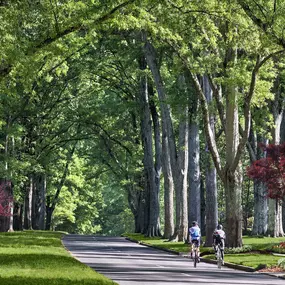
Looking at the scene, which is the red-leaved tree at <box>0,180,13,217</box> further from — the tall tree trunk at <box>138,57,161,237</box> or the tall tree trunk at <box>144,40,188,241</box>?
the tall tree trunk at <box>144,40,188,241</box>

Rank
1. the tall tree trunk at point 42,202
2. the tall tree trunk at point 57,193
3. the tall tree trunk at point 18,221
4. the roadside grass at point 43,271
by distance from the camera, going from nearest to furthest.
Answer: the roadside grass at point 43,271 → the tall tree trunk at point 18,221 → the tall tree trunk at point 42,202 → the tall tree trunk at point 57,193

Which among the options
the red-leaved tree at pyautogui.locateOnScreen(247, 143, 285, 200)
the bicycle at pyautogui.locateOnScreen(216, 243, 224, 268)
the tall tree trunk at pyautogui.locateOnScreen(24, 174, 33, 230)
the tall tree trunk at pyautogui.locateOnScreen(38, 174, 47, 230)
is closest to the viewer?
the bicycle at pyautogui.locateOnScreen(216, 243, 224, 268)

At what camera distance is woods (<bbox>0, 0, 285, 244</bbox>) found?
92.7 ft

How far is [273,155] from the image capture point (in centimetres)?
3400

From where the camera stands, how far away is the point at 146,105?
55594mm

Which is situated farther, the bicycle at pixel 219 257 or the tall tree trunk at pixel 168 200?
the tall tree trunk at pixel 168 200

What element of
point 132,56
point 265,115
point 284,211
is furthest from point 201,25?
point 284,211

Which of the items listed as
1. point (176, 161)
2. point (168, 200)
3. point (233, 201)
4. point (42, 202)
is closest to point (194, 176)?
point (176, 161)

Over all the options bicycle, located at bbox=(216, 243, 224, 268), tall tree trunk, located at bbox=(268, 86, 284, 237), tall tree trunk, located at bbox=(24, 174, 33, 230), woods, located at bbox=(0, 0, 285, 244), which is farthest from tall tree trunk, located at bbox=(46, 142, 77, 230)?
bicycle, located at bbox=(216, 243, 224, 268)

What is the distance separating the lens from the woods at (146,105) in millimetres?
28250

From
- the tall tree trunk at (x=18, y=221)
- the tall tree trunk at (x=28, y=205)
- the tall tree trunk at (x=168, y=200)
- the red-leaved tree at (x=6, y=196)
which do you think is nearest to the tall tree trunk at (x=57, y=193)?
the tall tree trunk at (x=28, y=205)

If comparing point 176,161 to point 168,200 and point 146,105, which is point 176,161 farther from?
point 146,105

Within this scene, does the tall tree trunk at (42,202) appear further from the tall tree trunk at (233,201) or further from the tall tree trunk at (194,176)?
the tall tree trunk at (233,201)

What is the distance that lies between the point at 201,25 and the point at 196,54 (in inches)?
322
